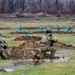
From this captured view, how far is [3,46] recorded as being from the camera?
22281 millimetres

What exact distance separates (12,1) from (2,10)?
6.79 metres

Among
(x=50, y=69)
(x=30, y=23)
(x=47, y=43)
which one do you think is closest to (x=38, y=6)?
(x=30, y=23)

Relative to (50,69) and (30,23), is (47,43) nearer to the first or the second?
(50,69)

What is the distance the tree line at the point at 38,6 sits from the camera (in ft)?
372

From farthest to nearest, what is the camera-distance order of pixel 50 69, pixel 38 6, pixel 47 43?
1. pixel 38 6
2. pixel 47 43
3. pixel 50 69

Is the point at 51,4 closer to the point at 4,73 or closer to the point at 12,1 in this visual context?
the point at 12,1

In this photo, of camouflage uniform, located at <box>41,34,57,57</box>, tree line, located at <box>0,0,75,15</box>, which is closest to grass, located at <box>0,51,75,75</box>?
camouflage uniform, located at <box>41,34,57,57</box>

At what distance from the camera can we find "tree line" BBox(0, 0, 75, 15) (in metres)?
114

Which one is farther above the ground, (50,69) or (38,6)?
(50,69)

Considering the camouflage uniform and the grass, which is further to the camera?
the camouflage uniform

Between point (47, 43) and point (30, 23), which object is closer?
point (47, 43)

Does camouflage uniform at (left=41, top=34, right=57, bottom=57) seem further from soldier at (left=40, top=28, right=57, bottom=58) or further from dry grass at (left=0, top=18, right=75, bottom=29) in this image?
dry grass at (left=0, top=18, right=75, bottom=29)

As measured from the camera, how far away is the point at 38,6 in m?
117

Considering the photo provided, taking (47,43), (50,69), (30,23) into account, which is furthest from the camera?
(30,23)
